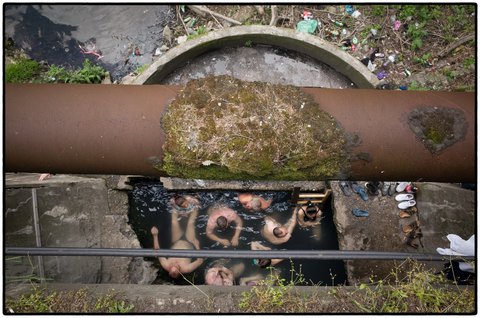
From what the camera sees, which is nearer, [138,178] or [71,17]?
[138,178]

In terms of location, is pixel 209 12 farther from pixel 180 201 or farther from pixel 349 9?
pixel 180 201

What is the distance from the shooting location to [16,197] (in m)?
4.68

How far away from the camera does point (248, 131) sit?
1610mm

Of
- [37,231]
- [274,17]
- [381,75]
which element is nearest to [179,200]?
[37,231]

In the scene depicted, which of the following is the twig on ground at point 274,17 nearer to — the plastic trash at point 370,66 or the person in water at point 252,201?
the plastic trash at point 370,66

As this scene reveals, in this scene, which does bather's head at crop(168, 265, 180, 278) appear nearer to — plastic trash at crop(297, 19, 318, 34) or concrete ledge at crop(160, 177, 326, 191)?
concrete ledge at crop(160, 177, 326, 191)

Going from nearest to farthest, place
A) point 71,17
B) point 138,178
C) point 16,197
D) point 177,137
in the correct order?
point 177,137
point 16,197
point 138,178
point 71,17

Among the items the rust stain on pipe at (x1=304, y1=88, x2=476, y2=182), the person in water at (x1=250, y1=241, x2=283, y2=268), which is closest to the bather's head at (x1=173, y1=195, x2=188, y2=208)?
the person in water at (x1=250, y1=241, x2=283, y2=268)

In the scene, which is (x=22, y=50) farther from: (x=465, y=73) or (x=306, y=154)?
(x=465, y=73)

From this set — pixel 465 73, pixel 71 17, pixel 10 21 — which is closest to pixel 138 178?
pixel 71 17

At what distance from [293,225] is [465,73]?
3422 mm

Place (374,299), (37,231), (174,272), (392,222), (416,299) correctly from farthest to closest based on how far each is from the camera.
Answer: (174,272) → (392,222) → (37,231) → (374,299) → (416,299)

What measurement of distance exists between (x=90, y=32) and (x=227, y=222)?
12.8ft

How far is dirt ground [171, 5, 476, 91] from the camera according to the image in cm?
554
